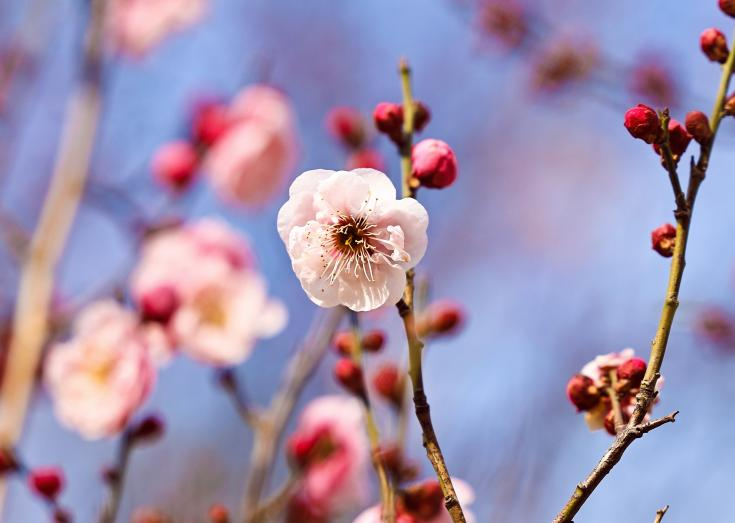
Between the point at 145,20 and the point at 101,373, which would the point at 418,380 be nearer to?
the point at 101,373

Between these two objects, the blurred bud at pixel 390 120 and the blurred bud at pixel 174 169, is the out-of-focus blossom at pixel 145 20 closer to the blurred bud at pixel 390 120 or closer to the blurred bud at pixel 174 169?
the blurred bud at pixel 174 169

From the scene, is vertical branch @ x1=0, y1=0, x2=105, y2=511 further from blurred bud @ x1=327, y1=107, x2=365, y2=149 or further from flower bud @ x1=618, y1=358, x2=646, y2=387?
flower bud @ x1=618, y1=358, x2=646, y2=387

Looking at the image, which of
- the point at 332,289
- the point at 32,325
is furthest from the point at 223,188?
the point at 332,289

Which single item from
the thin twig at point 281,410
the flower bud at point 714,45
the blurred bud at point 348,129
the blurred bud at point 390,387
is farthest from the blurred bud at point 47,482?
the flower bud at point 714,45

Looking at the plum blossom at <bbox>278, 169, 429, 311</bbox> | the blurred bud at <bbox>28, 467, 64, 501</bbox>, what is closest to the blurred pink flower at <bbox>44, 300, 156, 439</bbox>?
the blurred bud at <bbox>28, 467, 64, 501</bbox>

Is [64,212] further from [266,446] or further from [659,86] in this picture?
[659,86]
